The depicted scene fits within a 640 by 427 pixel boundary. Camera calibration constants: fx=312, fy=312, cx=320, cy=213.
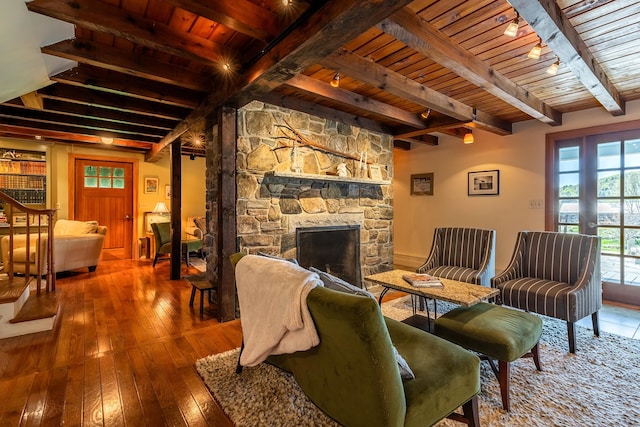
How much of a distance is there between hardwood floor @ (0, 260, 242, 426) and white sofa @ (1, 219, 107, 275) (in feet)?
3.48

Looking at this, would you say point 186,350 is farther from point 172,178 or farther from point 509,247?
point 509,247

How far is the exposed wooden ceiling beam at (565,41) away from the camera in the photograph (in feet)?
5.66

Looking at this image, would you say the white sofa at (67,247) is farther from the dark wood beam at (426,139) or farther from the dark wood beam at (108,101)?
the dark wood beam at (426,139)

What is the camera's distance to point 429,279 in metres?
2.62

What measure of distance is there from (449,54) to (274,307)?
212 centimetres

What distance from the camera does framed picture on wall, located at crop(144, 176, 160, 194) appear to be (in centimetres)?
650

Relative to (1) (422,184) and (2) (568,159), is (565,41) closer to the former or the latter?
(2) (568,159)

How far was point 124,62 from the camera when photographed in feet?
8.00

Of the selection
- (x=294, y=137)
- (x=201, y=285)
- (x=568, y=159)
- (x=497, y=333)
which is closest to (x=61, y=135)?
(x=201, y=285)

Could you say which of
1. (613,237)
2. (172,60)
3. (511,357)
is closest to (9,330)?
(172,60)

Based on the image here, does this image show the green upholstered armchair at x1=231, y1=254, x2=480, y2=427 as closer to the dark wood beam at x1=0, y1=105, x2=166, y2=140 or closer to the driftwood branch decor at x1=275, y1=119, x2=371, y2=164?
the driftwood branch decor at x1=275, y1=119, x2=371, y2=164

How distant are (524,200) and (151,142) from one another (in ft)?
19.7

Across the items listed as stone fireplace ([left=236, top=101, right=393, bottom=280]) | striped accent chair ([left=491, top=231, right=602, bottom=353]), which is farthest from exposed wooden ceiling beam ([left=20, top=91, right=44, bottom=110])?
striped accent chair ([left=491, top=231, right=602, bottom=353])

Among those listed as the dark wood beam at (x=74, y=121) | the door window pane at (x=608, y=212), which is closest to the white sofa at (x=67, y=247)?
the dark wood beam at (x=74, y=121)
